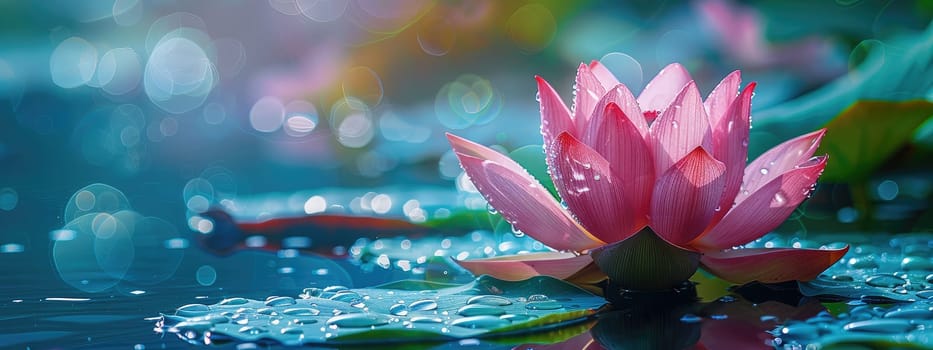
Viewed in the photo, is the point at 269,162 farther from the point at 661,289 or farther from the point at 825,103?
the point at 661,289

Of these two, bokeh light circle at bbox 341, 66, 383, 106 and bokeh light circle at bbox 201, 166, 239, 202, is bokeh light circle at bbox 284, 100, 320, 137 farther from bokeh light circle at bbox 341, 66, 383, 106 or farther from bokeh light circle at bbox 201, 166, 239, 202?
bokeh light circle at bbox 201, 166, 239, 202

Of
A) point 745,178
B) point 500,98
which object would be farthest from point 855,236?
point 500,98

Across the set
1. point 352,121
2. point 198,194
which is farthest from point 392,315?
point 352,121

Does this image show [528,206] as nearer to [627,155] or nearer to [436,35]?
[627,155]

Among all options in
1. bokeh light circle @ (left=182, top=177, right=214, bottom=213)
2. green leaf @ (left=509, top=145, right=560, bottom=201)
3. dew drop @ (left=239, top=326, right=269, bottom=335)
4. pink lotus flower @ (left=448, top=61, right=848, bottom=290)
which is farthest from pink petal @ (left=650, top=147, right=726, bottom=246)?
bokeh light circle @ (left=182, top=177, right=214, bottom=213)

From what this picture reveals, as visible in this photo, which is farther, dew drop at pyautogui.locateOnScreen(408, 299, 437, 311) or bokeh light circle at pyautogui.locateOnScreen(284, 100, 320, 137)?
bokeh light circle at pyautogui.locateOnScreen(284, 100, 320, 137)
